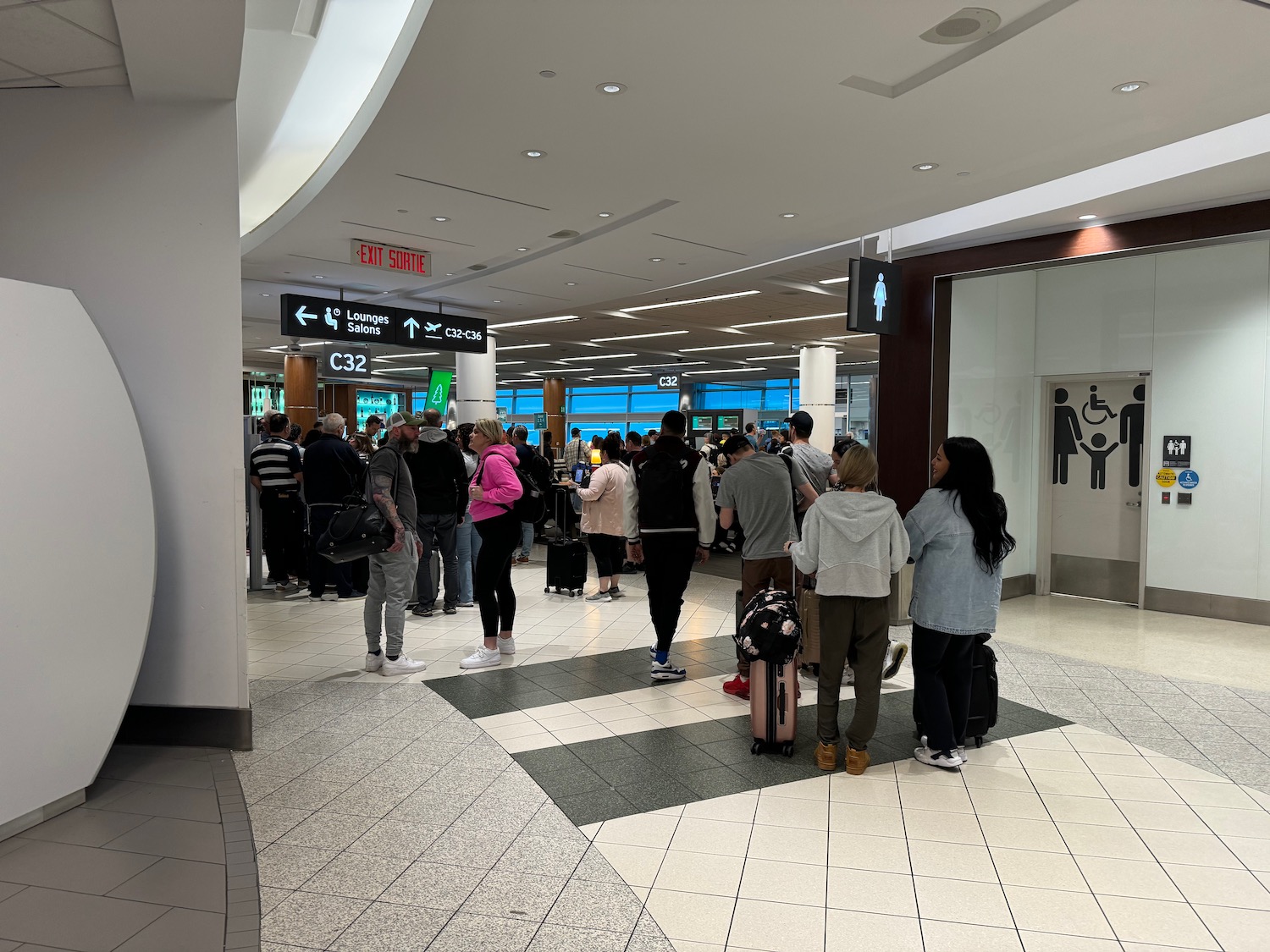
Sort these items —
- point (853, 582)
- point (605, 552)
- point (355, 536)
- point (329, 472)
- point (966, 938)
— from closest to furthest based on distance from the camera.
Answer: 1. point (966, 938)
2. point (853, 582)
3. point (355, 536)
4. point (329, 472)
5. point (605, 552)

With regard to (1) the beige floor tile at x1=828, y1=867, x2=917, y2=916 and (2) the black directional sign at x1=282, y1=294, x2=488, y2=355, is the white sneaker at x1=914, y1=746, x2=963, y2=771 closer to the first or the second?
(1) the beige floor tile at x1=828, y1=867, x2=917, y2=916

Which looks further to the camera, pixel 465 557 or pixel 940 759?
pixel 465 557

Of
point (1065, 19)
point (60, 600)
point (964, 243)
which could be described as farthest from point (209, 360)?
point (964, 243)

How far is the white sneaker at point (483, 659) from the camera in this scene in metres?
5.68

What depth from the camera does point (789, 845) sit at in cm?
323

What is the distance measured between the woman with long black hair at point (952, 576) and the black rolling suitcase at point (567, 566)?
4719 millimetres

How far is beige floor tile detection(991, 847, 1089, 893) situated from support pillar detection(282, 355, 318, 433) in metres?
16.2


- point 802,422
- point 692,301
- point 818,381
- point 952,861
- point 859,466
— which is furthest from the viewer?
point 818,381

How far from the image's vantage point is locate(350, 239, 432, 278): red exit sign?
7996 mm

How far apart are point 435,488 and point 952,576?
14.0 ft

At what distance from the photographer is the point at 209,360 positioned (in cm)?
414

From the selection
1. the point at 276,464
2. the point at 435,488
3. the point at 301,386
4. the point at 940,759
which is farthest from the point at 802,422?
the point at 301,386

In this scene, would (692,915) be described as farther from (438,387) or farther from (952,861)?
(438,387)

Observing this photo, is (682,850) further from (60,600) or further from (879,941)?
(60,600)
